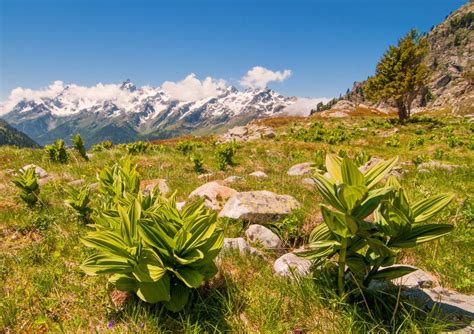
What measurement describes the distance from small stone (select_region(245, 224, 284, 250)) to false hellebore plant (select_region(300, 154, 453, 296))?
7.62 feet

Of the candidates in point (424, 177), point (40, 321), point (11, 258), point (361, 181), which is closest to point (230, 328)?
point (361, 181)

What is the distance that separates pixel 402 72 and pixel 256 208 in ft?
119

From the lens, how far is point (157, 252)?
101 inches

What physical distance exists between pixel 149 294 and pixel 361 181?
7.03 ft

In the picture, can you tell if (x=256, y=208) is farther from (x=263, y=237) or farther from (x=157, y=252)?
(x=157, y=252)

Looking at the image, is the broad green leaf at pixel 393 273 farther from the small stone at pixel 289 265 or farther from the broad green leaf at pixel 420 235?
the small stone at pixel 289 265

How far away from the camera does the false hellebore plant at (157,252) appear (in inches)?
95.5

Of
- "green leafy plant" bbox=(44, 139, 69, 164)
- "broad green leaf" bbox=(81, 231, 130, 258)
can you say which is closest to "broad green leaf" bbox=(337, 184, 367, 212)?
"broad green leaf" bbox=(81, 231, 130, 258)

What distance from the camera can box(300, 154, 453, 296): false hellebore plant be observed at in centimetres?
206

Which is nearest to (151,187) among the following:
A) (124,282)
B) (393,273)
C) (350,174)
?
(124,282)

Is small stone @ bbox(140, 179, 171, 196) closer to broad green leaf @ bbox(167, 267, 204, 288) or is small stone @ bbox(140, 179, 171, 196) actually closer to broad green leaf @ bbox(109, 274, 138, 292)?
broad green leaf @ bbox(109, 274, 138, 292)

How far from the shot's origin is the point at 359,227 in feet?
6.90

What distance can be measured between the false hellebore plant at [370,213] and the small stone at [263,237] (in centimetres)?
232

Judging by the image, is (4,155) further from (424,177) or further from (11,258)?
(424,177)
